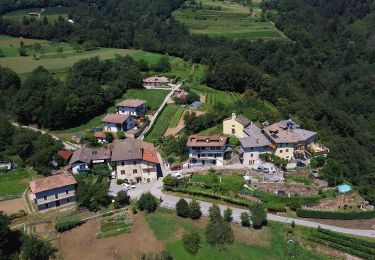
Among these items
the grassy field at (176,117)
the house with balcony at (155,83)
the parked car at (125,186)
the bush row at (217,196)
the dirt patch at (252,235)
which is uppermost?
the house with balcony at (155,83)

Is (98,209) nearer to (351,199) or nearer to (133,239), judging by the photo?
(133,239)

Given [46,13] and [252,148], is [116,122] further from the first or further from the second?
[46,13]

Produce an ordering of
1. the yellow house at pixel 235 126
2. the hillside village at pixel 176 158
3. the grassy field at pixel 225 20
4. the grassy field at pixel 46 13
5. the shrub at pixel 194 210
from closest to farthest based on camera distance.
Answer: the hillside village at pixel 176 158 → the shrub at pixel 194 210 → the yellow house at pixel 235 126 → the grassy field at pixel 225 20 → the grassy field at pixel 46 13

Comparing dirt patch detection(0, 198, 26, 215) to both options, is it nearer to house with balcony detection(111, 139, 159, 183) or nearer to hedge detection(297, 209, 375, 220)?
house with balcony detection(111, 139, 159, 183)

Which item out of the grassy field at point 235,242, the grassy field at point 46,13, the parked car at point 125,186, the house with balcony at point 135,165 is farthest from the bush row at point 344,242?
the grassy field at point 46,13

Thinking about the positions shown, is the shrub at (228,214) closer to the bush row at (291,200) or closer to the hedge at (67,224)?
the bush row at (291,200)

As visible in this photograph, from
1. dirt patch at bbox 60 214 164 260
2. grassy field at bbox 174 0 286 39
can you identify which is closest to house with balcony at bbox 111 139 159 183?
dirt patch at bbox 60 214 164 260
